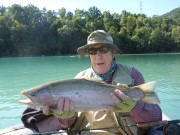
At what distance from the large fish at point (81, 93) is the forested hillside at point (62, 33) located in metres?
82.7

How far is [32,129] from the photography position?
5758 millimetres

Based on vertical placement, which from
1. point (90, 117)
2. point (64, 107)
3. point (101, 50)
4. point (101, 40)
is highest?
point (101, 40)

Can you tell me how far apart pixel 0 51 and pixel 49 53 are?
12.5 m

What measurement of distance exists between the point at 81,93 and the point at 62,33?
3414 inches

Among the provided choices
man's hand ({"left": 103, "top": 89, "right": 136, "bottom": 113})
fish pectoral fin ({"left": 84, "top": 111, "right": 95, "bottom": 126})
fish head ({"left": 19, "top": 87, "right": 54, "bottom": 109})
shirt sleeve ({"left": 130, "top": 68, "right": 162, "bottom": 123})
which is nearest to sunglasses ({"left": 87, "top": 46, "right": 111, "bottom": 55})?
shirt sleeve ({"left": 130, "top": 68, "right": 162, "bottom": 123})

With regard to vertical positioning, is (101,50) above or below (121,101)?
above

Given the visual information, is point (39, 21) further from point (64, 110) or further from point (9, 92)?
point (64, 110)

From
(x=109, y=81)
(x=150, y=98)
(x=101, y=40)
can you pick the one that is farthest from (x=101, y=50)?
(x=150, y=98)

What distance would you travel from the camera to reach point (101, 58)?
4387 mm

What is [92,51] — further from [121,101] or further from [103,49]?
[121,101]

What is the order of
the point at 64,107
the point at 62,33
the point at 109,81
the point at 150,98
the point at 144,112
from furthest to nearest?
the point at 62,33, the point at 109,81, the point at 144,112, the point at 150,98, the point at 64,107

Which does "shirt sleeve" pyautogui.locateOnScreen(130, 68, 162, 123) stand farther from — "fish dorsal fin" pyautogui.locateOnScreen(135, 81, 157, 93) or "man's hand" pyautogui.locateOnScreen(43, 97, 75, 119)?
"man's hand" pyautogui.locateOnScreen(43, 97, 75, 119)

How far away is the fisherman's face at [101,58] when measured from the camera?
4398 mm

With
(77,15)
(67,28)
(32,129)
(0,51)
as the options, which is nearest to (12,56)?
(0,51)
